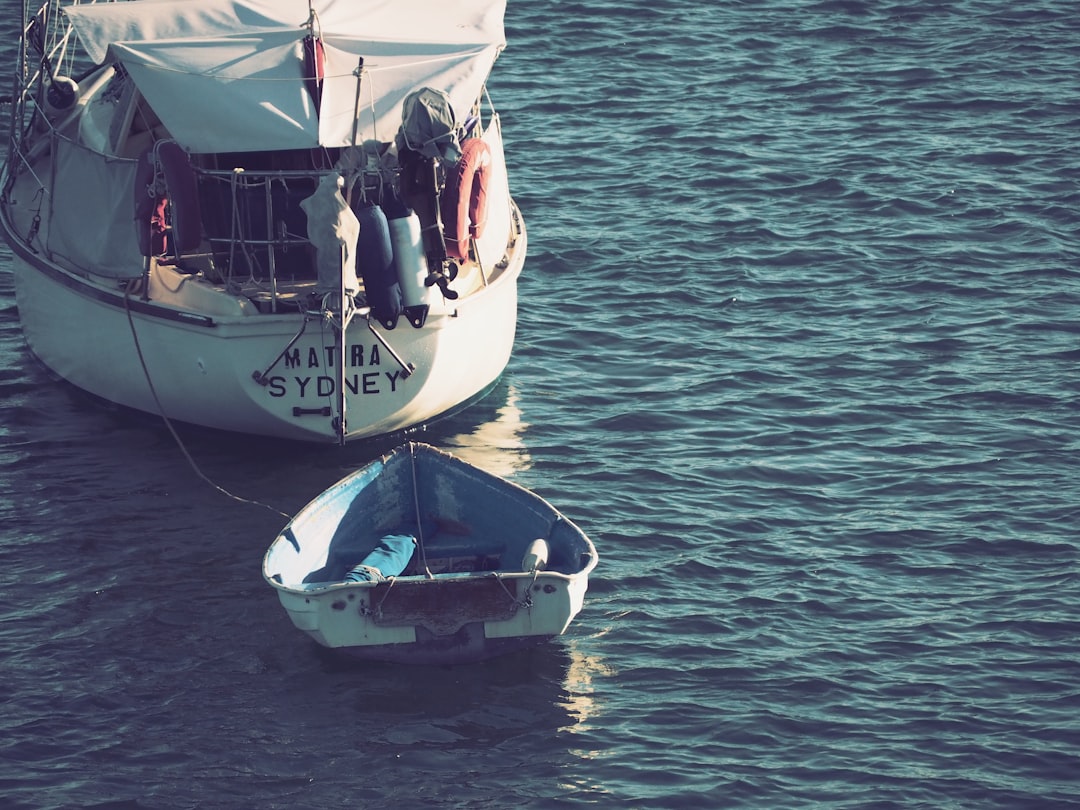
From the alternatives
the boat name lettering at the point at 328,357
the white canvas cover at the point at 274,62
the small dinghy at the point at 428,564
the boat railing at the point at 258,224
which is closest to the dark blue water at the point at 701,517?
the small dinghy at the point at 428,564

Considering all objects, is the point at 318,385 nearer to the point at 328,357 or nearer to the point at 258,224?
the point at 328,357

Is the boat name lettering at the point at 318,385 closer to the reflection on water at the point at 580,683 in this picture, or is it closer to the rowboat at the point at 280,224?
the rowboat at the point at 280,224

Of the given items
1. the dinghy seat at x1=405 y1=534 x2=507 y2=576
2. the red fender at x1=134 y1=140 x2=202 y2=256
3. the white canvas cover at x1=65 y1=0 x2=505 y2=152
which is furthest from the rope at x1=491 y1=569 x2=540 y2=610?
the red fender at x1=134 y1=140 x2=202 y2=256

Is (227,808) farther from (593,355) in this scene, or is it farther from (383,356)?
(593,355)

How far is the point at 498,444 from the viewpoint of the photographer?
49.7 feet

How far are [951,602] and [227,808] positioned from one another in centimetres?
572

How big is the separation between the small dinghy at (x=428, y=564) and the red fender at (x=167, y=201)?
2.84m

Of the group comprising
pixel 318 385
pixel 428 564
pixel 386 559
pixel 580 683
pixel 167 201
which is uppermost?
pixel 167 201

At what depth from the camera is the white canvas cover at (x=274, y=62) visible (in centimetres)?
1389

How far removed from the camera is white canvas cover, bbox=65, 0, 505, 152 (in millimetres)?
13891

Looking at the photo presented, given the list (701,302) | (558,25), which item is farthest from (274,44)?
(558,25)

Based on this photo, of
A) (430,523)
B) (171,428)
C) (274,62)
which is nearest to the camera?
(430,523)

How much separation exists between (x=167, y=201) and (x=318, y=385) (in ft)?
7.17

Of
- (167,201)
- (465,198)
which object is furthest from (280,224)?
(465,198)
